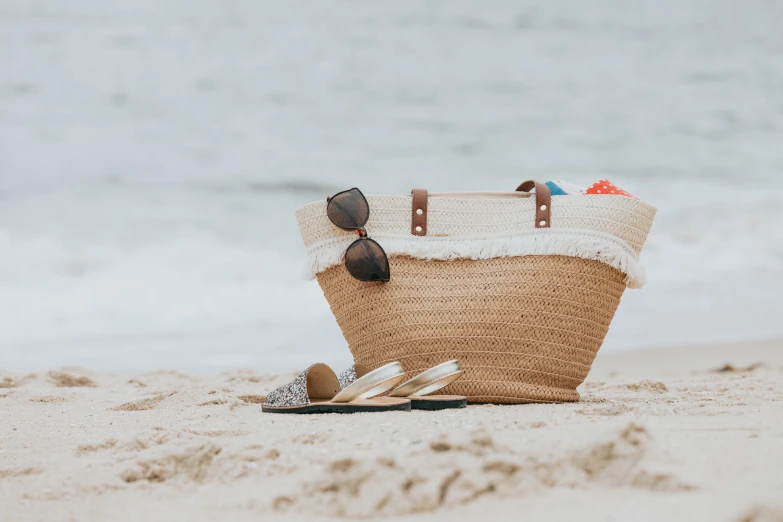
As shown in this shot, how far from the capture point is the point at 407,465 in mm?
1098

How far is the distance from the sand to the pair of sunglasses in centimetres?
55

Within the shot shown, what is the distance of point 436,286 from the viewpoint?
7.66 feet

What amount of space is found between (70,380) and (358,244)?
191cm

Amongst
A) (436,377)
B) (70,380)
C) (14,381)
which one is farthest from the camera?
(70,380)

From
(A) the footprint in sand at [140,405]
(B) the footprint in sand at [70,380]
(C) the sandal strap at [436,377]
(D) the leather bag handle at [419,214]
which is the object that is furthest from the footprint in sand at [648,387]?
(B) the footprint in sand at [70,380]

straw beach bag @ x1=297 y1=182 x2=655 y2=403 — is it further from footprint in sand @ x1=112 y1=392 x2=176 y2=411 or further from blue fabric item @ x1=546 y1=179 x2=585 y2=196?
footprint in sand @ x1=112 y1=392 x2=176 y2=411

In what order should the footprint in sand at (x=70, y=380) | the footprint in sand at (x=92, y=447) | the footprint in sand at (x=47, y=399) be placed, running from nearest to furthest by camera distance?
the footprint in sand at (x=92, y=447), the footprint in sand at (x=47, y=399), the footprint in sand at (x=70, y=380)

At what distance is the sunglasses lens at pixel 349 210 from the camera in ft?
7.59

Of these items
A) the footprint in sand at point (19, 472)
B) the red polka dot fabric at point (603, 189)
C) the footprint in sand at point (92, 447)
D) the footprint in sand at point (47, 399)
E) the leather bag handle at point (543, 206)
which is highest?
the red polka dot fabric at point (603, 189)

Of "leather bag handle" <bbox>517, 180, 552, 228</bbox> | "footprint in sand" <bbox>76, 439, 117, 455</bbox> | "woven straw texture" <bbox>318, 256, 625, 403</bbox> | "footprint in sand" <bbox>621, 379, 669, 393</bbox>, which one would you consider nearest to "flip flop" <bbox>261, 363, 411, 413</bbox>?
"woven straw texture" <bbox>318, 256, 625, 403</bbox>

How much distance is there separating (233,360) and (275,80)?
4324 millimetres

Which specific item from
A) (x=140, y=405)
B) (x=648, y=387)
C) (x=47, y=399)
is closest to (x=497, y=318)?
(x=648, y=387)

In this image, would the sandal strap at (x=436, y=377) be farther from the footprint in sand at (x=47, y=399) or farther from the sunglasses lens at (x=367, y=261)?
the footprint in sand at (x=47, y=399)

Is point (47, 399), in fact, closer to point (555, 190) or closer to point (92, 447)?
point (92, 447)
